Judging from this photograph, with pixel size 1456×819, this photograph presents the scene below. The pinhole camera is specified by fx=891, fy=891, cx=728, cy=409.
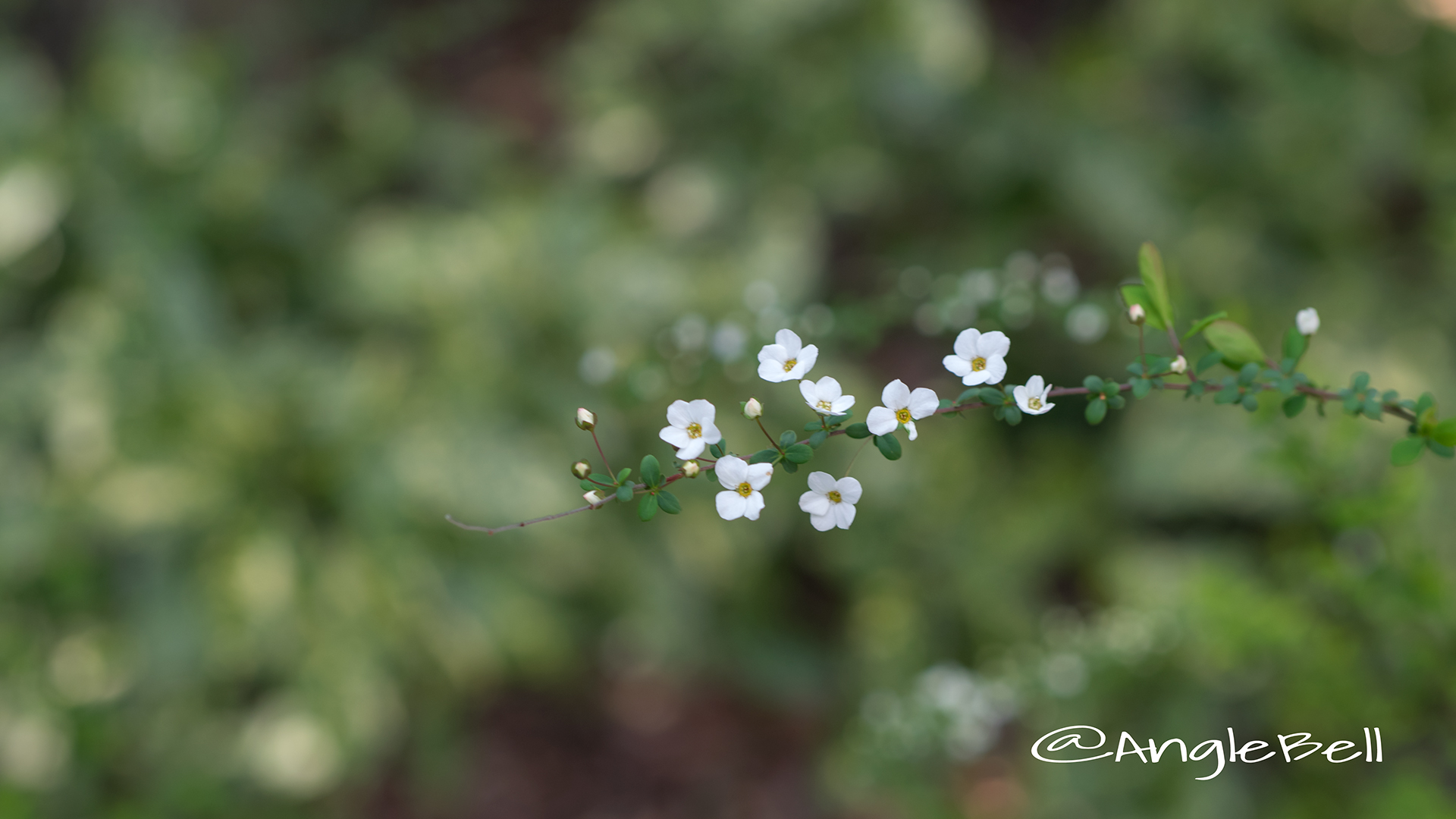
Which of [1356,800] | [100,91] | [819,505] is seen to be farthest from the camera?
[100,91]

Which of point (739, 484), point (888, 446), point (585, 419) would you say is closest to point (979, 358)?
point (888, 446)

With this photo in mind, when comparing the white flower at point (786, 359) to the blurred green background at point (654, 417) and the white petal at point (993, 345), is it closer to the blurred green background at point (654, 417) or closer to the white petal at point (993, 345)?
the white petal at point (993, 345)

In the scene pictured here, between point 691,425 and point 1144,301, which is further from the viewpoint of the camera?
point 1144,301

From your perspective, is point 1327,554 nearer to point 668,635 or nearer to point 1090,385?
point 1090,385

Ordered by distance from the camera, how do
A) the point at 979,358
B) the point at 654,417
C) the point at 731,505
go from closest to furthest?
the point at 731,505
the point at 979,358
the point at 654,417

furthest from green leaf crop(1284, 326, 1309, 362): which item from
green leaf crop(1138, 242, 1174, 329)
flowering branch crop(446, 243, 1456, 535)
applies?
green leaf crop(1138, 242, 1174, 329)

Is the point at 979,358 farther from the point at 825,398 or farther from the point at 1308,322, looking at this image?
the point at 1308,322

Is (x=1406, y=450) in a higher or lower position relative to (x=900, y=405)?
lower

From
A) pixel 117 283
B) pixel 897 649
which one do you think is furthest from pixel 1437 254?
pixel 117 283
